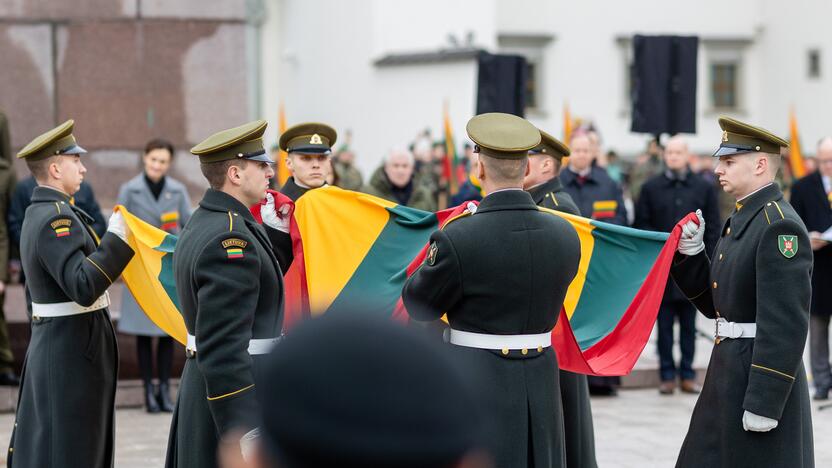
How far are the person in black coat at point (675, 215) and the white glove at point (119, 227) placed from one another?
17.7ft

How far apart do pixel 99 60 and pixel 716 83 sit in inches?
1207

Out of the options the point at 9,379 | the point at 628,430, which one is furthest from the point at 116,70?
the point at 628,430

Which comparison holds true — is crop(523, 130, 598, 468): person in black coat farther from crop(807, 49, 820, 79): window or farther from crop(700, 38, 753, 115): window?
crop(700, 38, 753, 115): window

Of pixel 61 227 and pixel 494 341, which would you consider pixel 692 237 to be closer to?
pixel 494 341

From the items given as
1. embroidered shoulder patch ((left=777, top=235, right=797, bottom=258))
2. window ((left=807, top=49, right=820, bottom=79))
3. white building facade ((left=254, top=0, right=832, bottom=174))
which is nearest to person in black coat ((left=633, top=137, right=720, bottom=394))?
embroidered shoulder patch ((left=777, top=235, right=797, bottom=258))

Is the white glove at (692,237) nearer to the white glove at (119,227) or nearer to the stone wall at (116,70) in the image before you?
the white glove at (119,227)

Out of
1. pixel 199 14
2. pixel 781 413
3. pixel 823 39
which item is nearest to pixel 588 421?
pixel 781 413

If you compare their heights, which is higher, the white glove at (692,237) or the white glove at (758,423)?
the white glove at (692,237)

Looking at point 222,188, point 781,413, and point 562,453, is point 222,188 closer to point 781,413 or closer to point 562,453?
point 562,453

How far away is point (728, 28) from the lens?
3788 centimetres

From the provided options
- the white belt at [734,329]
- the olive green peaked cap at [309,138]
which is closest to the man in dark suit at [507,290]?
the white belt at [734,329]

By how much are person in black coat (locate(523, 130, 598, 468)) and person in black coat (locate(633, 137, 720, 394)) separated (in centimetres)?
327

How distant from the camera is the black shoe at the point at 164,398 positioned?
9.20m

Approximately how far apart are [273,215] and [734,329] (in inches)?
81.5
